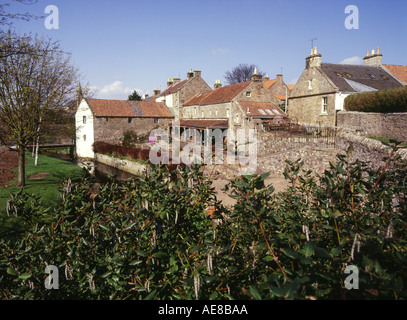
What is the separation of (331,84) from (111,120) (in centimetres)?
3164

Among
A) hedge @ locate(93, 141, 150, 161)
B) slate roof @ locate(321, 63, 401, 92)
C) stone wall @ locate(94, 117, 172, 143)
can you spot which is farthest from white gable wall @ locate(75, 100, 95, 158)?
slate roof @ locate(321, 63, 401, 92)

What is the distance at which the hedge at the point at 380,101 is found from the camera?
725 inches

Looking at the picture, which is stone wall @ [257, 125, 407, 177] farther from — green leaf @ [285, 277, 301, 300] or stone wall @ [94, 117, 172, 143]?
stone wall @ [94, 117, 172, 143]

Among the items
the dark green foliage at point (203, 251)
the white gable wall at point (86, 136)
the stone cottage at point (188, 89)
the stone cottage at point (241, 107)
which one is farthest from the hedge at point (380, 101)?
the white gable wall at point (86, 136)

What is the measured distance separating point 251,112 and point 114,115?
23.0 m

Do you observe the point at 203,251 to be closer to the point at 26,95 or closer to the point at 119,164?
the point at 26,95

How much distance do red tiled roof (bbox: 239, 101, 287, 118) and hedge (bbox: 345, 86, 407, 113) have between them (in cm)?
837

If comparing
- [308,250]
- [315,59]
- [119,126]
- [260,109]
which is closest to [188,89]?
[119,126]

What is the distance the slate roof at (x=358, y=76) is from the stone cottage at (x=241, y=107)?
22.1 feet

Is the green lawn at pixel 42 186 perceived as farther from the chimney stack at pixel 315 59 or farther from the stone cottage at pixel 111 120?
the chimney stack at pixel 315 59

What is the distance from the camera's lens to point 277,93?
52750mm

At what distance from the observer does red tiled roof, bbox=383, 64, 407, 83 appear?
28222 mm

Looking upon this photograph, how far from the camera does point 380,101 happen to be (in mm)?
20250
